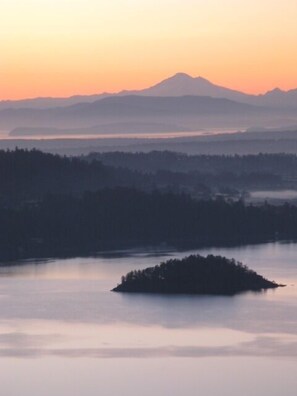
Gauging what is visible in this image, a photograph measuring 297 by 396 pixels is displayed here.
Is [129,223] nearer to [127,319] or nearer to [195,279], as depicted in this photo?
[195,279]

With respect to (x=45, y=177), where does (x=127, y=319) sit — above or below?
below

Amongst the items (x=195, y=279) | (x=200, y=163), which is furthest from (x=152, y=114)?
(x=195, y=279)

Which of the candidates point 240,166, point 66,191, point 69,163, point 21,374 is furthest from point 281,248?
point 240,166

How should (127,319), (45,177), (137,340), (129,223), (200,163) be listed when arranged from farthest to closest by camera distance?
(200,163), (45,177), (129,223), (127,319), (137,340)

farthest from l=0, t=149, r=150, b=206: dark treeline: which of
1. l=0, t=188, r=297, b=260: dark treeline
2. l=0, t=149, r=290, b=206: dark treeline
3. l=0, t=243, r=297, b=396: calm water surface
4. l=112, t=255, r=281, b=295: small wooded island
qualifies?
l=112, t=255, r=281, b=295: small wooded island

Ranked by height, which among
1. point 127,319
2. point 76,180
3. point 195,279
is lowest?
point 127,319

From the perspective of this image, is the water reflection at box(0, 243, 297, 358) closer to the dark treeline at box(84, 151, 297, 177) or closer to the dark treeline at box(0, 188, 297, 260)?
the dark treeline at box(0, 188, 297, 260)

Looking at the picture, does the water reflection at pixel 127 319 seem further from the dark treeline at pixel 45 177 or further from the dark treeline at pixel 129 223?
the dark treeline at pixel 45 177
